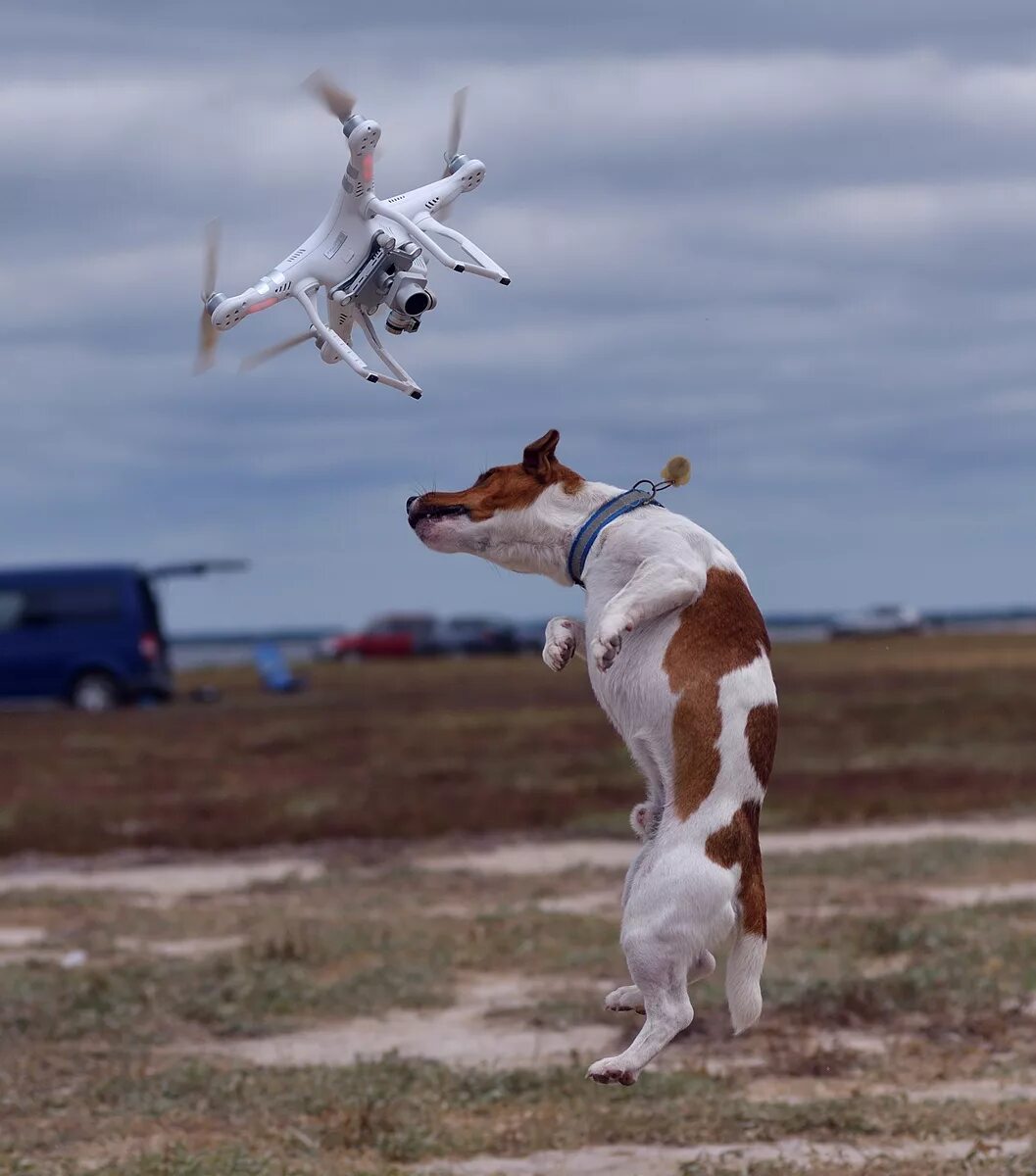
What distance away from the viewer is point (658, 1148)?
961 cm

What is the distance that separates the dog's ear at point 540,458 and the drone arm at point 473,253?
428mm

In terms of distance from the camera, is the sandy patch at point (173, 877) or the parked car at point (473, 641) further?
the parked car at point (473, 641)

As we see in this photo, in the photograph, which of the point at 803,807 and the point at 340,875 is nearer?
the point at 340,875

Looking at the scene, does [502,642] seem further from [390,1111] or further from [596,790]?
[390,1111]

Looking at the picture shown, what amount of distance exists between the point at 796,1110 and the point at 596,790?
57.5 feet

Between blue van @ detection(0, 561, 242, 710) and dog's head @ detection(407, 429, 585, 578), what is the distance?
36.1 meters

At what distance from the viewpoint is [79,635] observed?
134 ft

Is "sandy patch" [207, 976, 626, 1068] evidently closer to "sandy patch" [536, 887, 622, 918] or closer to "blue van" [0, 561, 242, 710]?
"sandy patch" [536, 887, 622, 918]

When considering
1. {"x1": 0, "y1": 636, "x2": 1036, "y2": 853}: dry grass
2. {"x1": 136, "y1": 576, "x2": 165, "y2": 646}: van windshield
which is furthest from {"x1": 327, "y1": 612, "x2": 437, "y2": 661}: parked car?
{"x1": 136, "y1": 576, "x2": 165, "y2": 646}: van windshield

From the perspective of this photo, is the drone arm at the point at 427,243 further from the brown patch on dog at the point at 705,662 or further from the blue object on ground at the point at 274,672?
the blue object on ground at the point at 274,672

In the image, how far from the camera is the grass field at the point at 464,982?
9.75 meters

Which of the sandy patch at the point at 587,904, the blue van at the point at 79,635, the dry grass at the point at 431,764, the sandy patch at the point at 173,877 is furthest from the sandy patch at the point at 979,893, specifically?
the blue van at the point at 79,635

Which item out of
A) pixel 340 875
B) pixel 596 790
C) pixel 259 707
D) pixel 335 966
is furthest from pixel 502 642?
pixel 335 966

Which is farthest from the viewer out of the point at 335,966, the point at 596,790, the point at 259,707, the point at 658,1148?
the point at 259,707
